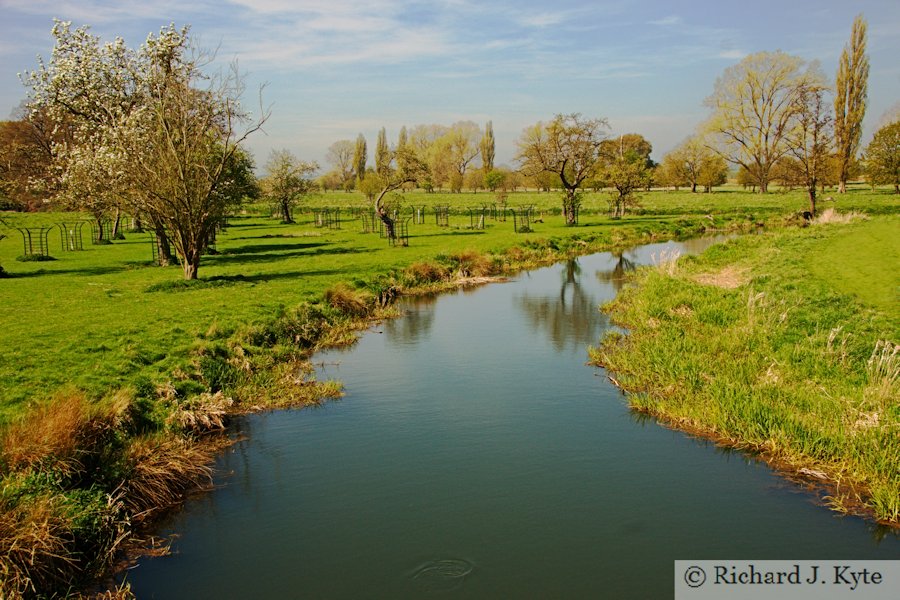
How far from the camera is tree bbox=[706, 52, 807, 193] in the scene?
7912 centimetres

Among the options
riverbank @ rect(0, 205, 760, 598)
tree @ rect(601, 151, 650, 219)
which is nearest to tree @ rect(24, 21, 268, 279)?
riverbank @ rect(0, 205, 760, 598)

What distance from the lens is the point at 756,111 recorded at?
8088 centimetres

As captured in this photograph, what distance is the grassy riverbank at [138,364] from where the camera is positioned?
7.70m

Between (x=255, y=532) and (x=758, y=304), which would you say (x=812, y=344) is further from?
(x=255, y=532)

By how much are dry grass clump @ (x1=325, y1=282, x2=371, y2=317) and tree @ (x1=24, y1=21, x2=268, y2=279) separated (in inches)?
218

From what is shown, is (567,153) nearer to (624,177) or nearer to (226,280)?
(624,177)

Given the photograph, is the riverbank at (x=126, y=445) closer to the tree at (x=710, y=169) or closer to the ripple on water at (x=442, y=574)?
the ripple on water at (x=442, y=574)

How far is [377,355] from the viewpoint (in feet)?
56.2

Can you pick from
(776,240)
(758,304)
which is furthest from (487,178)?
(758,304)

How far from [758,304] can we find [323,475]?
1229cm

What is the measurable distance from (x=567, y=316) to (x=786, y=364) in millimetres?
9439

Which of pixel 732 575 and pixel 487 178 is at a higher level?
pixel 487 178

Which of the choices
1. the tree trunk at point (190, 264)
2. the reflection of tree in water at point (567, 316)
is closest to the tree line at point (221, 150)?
the tree trunk at point (190, 264)

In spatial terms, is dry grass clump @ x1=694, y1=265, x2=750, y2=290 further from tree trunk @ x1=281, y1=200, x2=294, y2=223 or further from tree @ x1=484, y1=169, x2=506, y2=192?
tree @ x1=484, y1=169, x2=506, y2=192
